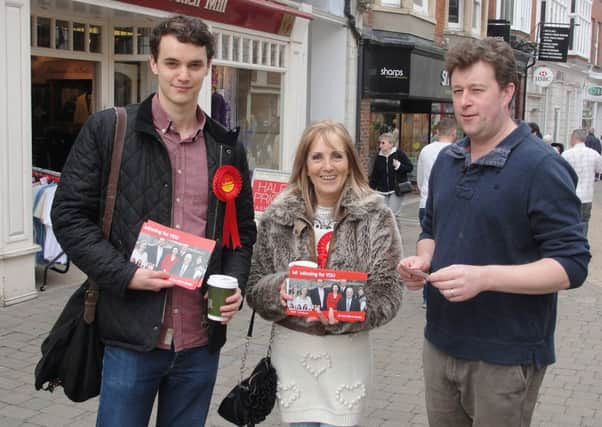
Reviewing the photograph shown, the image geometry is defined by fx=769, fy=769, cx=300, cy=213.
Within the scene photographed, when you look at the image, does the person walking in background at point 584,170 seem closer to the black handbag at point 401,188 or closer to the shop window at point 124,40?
the black handbag at point 401,188

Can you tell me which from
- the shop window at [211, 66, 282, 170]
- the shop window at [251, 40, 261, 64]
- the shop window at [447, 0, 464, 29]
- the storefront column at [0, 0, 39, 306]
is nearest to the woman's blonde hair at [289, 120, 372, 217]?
the storefront column at [0, 0, 39, 306]

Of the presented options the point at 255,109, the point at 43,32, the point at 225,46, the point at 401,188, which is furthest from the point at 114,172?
the point at 255,109

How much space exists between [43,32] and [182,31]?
6.88 m

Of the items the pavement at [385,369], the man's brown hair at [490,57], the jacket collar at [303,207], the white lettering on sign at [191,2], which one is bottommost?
the pavement at [385,369]

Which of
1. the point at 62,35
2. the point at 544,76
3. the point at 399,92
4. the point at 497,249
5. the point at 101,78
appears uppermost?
the point at 544,76

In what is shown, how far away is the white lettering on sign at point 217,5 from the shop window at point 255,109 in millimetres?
1021

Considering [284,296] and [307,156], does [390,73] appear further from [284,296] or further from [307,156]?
[284,296]

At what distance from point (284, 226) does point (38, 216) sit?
530cm

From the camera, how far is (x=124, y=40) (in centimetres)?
992

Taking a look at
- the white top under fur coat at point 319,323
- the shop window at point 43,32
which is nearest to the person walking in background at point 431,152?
the shop window at point 43,32

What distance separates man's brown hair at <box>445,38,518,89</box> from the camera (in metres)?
2.62

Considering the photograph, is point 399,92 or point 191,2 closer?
point 191,2

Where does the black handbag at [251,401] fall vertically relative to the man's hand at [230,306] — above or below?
below

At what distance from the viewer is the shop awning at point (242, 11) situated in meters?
9.51
